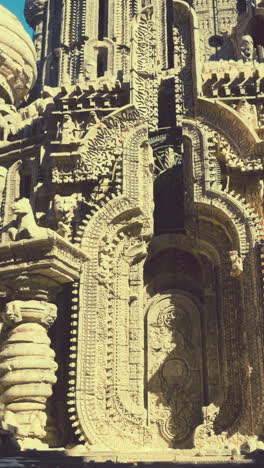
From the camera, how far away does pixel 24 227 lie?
1203 centimetres

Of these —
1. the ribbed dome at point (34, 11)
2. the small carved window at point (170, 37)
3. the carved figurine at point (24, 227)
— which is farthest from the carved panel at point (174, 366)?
the ribbed dome at point (34, 11)

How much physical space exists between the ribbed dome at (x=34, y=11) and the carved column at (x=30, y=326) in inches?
1125

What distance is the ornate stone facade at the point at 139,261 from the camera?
38.9 feet

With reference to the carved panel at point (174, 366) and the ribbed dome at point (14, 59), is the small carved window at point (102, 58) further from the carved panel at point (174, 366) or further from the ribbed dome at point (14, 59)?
the carved panel at point (174, 366)

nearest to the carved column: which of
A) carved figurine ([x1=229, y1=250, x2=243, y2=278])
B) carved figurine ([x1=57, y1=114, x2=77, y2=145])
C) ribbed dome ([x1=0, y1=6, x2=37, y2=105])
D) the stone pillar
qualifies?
the stone pillar

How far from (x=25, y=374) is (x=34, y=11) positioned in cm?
3124

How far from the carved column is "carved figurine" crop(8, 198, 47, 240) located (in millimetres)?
217

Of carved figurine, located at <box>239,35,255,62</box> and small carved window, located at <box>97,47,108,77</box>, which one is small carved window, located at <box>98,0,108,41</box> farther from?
carved figurine, located at <box>239,35,255,62</box>

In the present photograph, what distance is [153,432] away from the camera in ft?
44.0

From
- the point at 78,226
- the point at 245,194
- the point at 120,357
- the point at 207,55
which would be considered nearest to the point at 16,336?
the point at 120,357

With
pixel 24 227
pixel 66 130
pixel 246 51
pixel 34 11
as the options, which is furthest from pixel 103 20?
pixel 24 227

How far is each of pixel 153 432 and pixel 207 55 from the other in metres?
21.2

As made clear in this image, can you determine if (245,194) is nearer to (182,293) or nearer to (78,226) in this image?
(182,293)

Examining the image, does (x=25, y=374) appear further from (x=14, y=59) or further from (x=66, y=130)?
(x=14, y=59)
